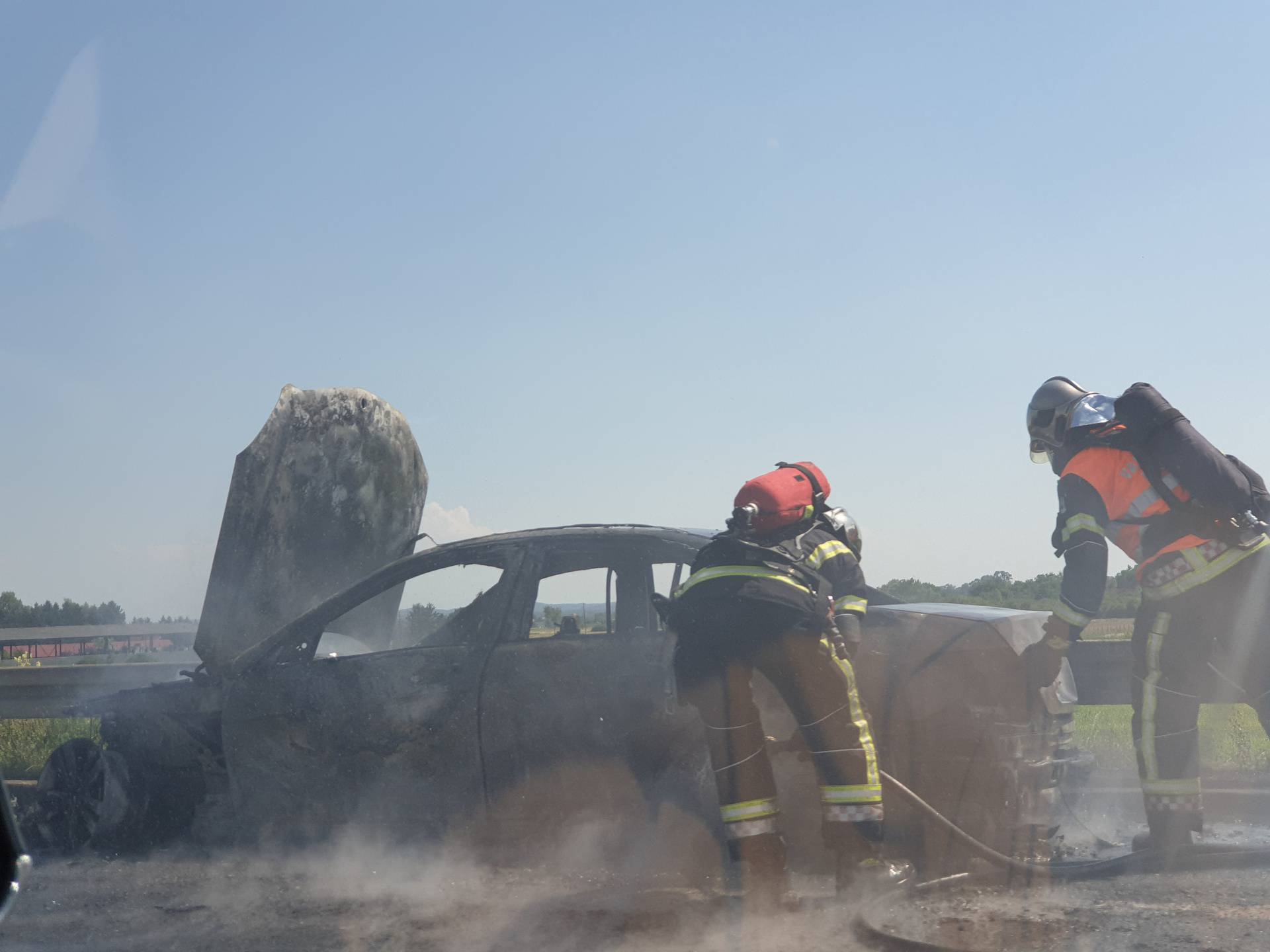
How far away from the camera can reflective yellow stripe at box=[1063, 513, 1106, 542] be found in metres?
4.72

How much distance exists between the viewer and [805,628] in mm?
4164

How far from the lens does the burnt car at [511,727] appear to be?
429 cm

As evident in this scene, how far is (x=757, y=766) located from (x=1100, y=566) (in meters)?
1.70

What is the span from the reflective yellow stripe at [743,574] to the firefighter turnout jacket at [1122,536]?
1.17 metres

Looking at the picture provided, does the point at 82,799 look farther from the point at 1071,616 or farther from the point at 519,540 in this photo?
the point at 1071,616

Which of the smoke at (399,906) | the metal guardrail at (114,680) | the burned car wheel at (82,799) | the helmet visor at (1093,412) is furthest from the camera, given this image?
the metal guardrail at (114,680)

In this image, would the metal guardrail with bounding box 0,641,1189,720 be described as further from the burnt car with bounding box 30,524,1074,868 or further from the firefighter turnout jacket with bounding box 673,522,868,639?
the firefighter turnout jacket with bounding box 673,522,868,639

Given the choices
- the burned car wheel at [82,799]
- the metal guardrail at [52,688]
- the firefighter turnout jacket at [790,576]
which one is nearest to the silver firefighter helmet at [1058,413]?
the firefighter turnout jacket at [790,576]

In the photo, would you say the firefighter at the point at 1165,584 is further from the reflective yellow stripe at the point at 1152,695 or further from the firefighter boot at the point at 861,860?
the firefighter boot at the point at 861,860

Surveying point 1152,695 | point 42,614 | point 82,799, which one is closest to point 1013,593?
point 1152,695

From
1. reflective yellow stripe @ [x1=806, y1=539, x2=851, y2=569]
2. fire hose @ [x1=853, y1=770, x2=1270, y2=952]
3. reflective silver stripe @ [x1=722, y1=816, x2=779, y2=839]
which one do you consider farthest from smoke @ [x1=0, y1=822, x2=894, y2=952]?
reflective yellow stripe @ [x1=806, y1=539, x2=851, y2=569]

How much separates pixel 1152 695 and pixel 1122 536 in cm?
70

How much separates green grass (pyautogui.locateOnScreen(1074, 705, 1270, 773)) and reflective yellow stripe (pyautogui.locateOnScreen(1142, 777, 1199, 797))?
1.90 meters

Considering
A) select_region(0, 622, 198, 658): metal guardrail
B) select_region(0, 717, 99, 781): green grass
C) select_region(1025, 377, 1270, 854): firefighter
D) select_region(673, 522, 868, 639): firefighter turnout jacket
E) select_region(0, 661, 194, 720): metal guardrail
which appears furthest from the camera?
select_region(0, 622, 198, 658): metal guardrail
